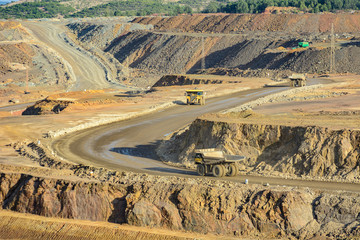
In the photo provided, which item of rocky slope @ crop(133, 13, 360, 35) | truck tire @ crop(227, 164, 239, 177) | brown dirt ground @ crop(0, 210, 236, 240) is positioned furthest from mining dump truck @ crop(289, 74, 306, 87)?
rocky slope @ crop(133, 13, 360, 35)

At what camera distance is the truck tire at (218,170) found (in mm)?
32294

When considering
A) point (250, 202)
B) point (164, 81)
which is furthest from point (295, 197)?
point (164, 81)

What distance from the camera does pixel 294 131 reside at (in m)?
34.9

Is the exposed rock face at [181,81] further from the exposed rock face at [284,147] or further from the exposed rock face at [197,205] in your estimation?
the exposed rock face at [197,205]

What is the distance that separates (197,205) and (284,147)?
9527mm

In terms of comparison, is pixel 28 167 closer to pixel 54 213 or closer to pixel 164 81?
pixel 54 213

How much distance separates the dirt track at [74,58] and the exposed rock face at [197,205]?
3126 inches

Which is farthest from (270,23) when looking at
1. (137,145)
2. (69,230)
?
(69,230)

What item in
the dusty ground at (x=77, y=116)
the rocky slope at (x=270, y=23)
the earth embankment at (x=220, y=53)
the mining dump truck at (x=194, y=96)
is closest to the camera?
the dusty ground at (x=77, y=116)

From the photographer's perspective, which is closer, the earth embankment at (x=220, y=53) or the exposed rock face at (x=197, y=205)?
the exposed rock face at (x=197, y=205)

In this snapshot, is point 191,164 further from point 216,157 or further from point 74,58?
point 74,58

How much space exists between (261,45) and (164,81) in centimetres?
3478

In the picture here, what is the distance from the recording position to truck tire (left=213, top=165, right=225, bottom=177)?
32294 mm

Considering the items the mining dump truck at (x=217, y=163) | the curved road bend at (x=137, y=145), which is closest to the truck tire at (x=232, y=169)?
the mining dump truck at (x=217, y=163)
